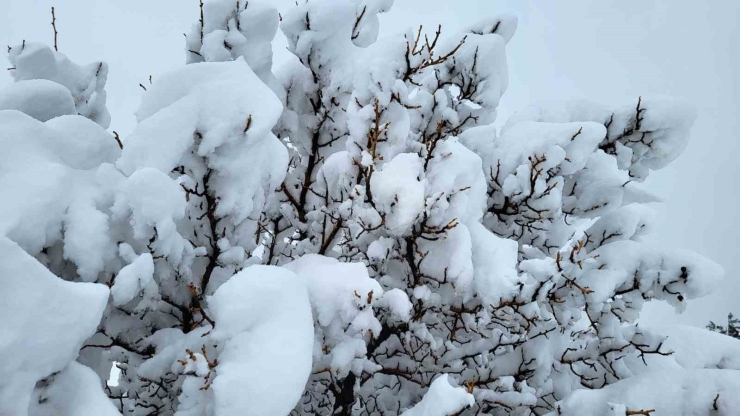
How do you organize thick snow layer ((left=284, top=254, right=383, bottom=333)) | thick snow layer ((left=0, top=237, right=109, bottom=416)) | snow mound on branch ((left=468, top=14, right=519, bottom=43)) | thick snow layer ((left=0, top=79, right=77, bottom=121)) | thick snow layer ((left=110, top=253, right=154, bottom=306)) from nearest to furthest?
thick snow layer ((left=0, top=237, right=109, bottom=416)), thick snow layer ((left=110, top=253, right=154, bottom=306)), thick snow layer ((left=284, top=254, right=383, bottom=333)), thick snow layer ((left=0, top=79, right=77, bottom=121)), snow mound on branch ((left=468, top=14, right=519, bottom=43))

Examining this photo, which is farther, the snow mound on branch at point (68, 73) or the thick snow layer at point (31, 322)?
A: the snow mound on branch at point (68, 73)

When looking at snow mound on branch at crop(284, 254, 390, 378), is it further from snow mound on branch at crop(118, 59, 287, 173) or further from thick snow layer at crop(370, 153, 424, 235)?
snow mound on branch at crop(118, 59, 287, 173)

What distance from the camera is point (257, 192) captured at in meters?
2.49

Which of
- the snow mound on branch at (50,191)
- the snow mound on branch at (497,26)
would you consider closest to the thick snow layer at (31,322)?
the snow mound on branch at (50,191)

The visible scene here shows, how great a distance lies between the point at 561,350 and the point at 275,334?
2777mm

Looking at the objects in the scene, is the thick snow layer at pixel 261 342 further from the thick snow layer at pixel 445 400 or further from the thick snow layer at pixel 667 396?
the thick snow layer at pixel 667 396

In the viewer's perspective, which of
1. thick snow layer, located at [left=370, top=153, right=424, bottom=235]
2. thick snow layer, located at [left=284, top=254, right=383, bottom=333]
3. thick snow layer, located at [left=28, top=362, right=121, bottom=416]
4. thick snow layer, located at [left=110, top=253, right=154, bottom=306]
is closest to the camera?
thick snow layer, located at [left=28, top=362, right=121, bottom=416]

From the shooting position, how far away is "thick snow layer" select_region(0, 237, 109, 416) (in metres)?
1.26

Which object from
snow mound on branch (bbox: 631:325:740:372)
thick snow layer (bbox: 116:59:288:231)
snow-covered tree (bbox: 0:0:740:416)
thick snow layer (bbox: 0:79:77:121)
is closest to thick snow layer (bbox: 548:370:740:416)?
snow-covered tree (bbox: 0:0:740:416)

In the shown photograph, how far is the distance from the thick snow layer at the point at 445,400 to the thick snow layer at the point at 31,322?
1.62 metres

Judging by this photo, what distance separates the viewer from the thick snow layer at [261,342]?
1.53 meters

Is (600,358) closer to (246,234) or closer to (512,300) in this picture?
(512,300)

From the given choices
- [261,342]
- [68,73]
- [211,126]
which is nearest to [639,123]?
[211,126]

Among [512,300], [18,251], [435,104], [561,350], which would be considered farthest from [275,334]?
[561,350]
